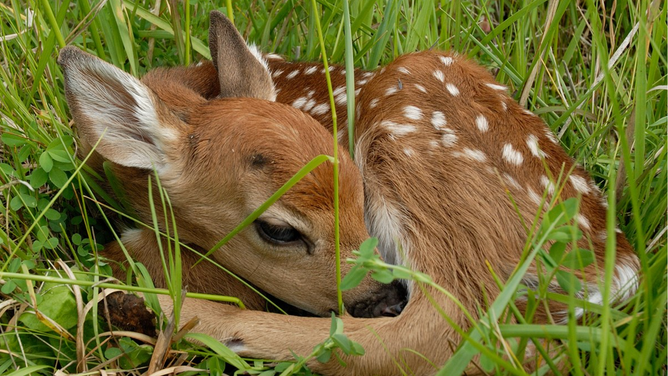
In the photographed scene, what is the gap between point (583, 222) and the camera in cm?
264

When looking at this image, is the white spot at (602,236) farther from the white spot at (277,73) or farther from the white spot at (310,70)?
the white spot at (277,73)

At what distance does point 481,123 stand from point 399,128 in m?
0.31

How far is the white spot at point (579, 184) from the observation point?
2.83 meters

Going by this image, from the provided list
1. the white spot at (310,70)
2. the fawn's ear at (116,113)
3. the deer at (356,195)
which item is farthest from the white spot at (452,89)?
the fawn's ear at (116,113)

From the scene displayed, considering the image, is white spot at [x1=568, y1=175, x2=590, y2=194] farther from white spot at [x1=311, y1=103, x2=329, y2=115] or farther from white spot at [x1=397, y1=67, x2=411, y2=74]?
white spot at [x1=311, y1=103, x2=329, y2=115]

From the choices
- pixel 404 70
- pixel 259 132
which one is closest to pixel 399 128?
pixel 404 70

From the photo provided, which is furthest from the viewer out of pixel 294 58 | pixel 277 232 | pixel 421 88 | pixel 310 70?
pixel 294 58

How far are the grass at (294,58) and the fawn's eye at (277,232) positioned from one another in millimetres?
429

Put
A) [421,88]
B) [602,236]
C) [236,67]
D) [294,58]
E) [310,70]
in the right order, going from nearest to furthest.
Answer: [602,236] → [421,88] → [236,67] → [310,70] → [294,58]

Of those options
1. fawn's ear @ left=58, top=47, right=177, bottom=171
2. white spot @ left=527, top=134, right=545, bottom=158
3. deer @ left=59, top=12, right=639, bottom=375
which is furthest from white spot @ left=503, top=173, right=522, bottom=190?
fawn's ear @ left=58, top=47, right=177, bottom=171

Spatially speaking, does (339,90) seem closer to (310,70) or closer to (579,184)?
(310,70)

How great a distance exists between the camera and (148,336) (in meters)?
2.41

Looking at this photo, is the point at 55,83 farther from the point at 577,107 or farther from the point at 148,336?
the point at 577,107

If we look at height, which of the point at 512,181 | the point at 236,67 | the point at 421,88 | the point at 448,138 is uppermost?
the point at 236,67
